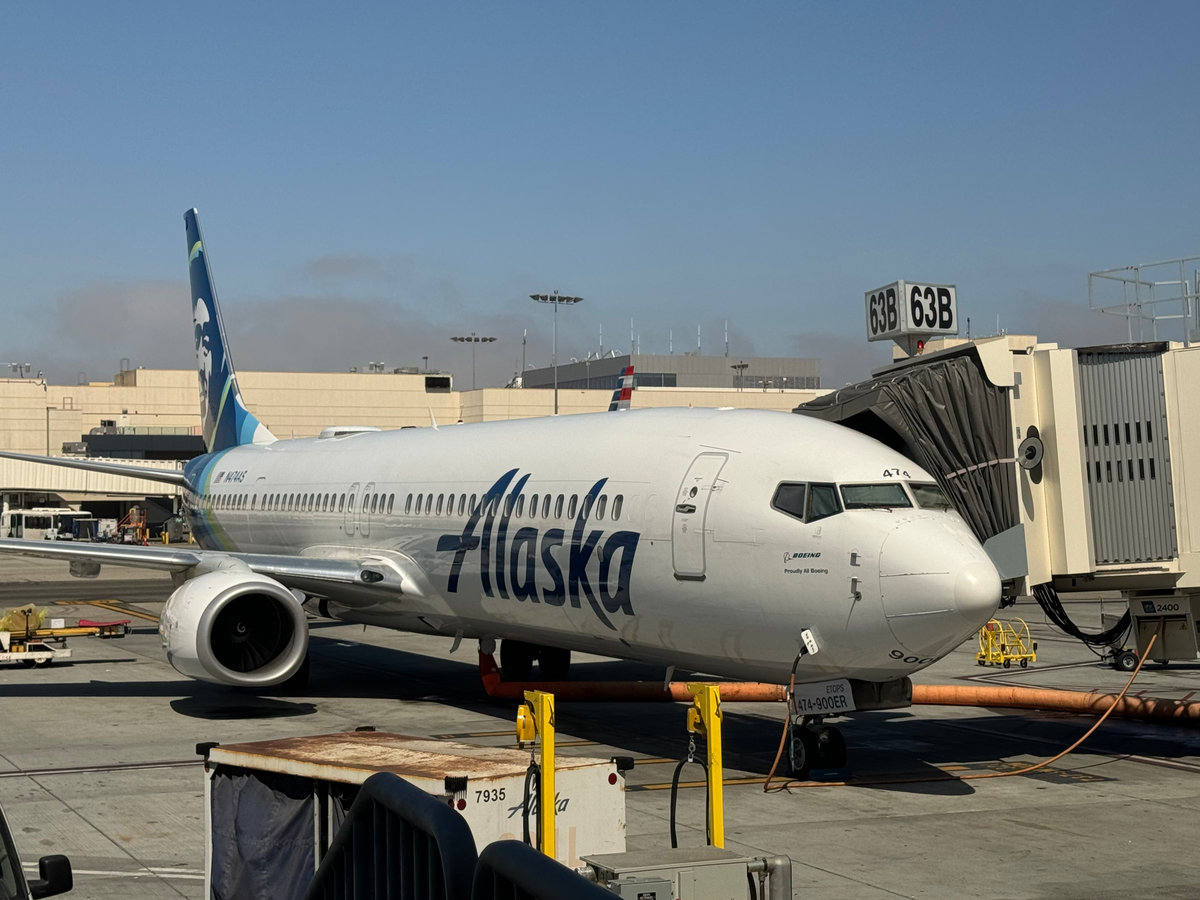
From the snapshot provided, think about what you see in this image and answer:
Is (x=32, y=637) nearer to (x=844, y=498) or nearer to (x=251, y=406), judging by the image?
(x=844, y=498)

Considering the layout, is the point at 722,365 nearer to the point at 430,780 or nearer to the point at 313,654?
the point at 313,654

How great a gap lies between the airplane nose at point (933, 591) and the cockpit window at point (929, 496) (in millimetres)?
768

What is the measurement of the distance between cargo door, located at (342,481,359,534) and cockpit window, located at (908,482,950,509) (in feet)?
36.6

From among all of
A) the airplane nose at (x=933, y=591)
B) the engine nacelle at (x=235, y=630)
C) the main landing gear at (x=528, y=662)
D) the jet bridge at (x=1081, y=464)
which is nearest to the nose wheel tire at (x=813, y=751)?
the airplane nose at (x=933, y=591)

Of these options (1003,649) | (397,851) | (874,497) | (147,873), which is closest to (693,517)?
(874,497)

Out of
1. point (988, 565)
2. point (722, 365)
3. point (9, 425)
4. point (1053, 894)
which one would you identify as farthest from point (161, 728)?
point (722, 365)

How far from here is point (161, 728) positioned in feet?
60.4

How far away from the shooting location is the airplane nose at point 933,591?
12.7 m

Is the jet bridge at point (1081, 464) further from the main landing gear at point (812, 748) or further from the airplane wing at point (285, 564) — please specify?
the airplane wing at point (285, 564)

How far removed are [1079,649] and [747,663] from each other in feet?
55.4

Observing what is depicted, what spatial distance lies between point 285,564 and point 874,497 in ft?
35.9

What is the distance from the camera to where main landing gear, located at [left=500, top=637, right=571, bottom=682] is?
22.4 m

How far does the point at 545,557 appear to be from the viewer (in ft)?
55.3

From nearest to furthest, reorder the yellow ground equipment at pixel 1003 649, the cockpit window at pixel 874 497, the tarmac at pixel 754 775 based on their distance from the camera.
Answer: the tarmac at pixel 754 775 < the cockpit window at pixel 874 497 < the yellow ground equipment at pixel 1003 649
